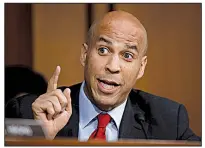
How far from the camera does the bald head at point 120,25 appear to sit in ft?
6.39

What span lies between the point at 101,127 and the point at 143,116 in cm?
16

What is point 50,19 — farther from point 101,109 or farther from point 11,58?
point 101,109

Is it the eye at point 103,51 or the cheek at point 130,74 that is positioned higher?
the eye at point 103,51

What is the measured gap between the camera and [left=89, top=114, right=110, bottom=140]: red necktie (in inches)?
76.7

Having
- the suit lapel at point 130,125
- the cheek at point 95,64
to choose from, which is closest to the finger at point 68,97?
the cheek at point 95,64

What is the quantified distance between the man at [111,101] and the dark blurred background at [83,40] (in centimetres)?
3

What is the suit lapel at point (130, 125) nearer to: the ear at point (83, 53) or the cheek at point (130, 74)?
the cheek at point (130, 74)

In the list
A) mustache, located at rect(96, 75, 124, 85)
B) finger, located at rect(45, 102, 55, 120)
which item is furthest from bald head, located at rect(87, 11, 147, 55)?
finger, located at rect(45, 102, 55, 120)

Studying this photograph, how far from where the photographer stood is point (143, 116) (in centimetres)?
197

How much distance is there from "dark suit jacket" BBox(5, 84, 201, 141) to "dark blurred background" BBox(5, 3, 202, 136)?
0.03 metres

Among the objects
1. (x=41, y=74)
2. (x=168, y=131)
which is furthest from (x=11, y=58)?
(x=168, y=131)

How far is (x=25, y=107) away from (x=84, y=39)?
0.34m

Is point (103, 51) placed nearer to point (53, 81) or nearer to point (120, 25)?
point (120, 25)

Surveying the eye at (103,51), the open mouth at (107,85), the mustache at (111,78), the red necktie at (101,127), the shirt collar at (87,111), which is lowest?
the red necktie at (101,127)
